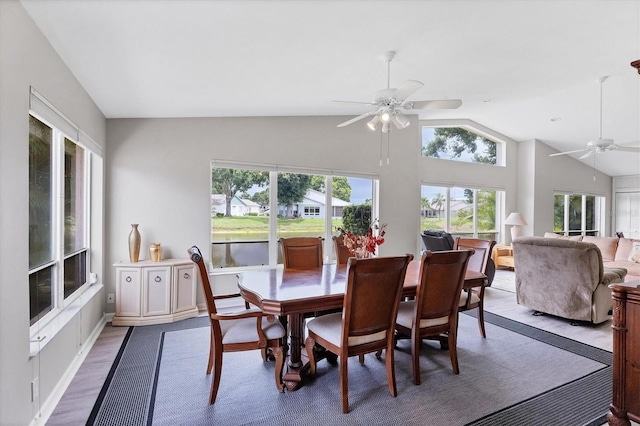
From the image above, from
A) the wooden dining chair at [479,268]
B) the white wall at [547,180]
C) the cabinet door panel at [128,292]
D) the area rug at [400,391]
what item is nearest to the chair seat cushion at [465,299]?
the wooden dining chair at [479,268]

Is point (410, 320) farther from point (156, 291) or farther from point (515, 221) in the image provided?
point (515, 221)

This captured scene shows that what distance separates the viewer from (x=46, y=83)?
217cm

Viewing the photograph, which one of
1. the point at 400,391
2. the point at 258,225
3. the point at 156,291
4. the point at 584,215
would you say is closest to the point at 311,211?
the point at 258,225

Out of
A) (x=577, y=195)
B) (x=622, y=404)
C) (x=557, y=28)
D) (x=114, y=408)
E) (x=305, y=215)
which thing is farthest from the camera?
(x=577, y=195)

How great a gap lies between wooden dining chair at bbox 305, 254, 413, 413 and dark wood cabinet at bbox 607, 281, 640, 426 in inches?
48.5

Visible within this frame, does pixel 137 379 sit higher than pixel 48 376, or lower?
lower

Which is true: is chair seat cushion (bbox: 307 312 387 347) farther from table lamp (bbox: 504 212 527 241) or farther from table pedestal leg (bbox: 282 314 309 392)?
table lamp (bbox: 504 212 527 241)

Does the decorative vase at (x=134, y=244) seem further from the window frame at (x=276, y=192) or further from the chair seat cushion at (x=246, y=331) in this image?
the chair seat cushion at (x=246, y=331)

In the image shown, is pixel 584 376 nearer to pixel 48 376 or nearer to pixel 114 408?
pixel 114 408

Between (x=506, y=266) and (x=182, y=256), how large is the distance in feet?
20.8

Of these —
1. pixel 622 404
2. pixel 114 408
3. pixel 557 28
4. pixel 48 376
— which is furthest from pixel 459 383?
pixel 557 28

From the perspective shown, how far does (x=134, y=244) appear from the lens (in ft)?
12.2

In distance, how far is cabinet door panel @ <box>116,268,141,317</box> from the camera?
11.8 ft

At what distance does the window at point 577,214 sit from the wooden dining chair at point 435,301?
282 inches
